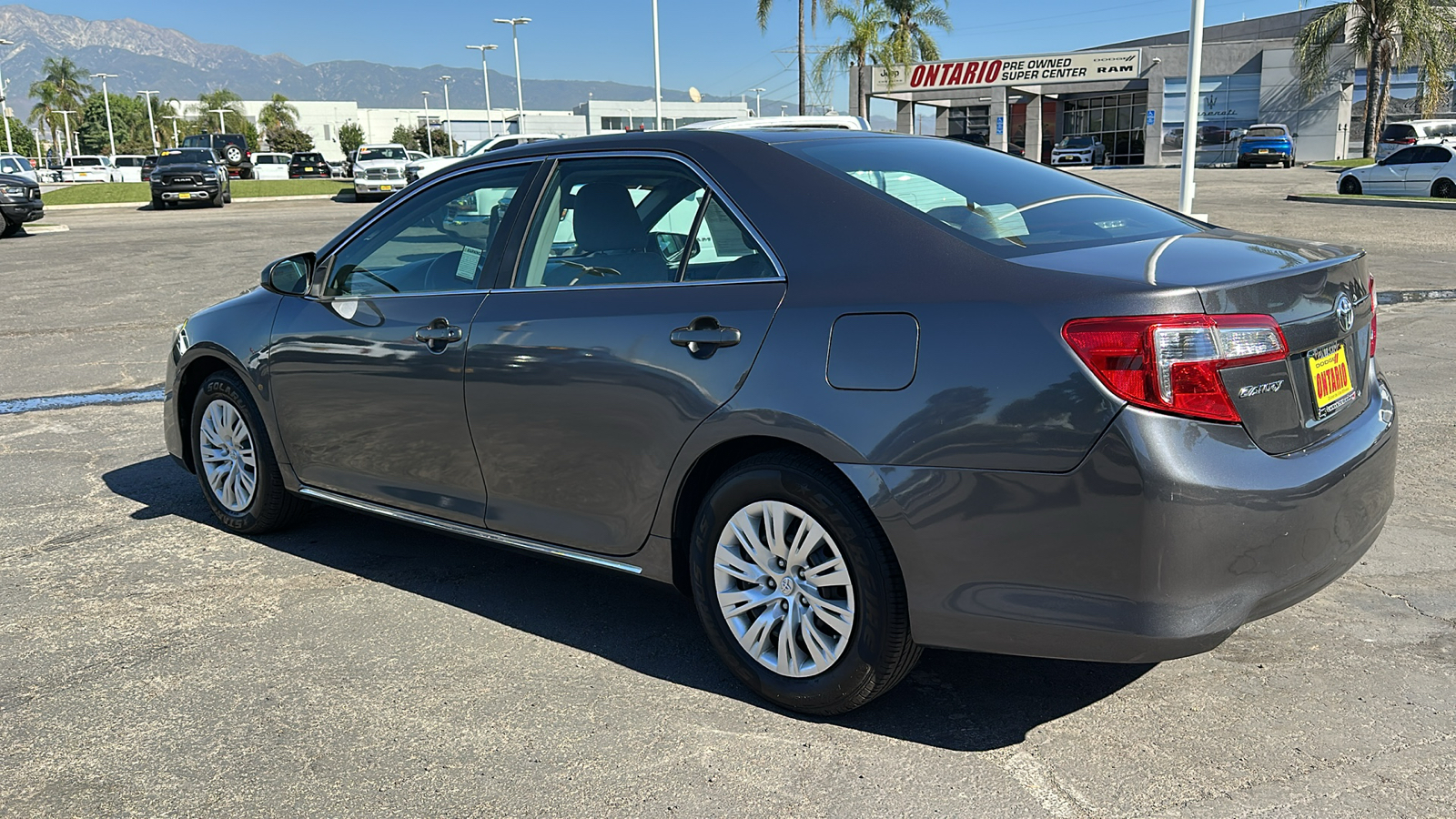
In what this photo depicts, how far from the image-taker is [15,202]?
2409cm

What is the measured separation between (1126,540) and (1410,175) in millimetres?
29444

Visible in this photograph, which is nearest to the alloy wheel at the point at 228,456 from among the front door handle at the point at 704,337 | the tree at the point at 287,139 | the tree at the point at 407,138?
the front door handle at the point at 704,337

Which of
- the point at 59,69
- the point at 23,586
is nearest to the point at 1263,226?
the point at 23,586

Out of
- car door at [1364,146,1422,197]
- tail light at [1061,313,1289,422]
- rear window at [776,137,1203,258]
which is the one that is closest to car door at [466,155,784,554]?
rear window at [776,137,1203,258]

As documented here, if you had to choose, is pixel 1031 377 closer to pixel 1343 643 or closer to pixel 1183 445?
pixel 1183 445

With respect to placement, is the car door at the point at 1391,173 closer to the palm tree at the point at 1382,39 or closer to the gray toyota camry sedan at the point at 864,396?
the palm tree at the point at 1382,39

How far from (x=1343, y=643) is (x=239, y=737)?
3.32 m

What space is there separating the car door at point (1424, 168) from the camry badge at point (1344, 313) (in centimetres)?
2822

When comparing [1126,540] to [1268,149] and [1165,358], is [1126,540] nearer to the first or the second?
[1165,358]

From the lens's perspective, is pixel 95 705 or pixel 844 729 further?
pixel 95 705

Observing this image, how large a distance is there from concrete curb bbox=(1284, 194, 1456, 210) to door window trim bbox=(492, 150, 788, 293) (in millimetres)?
25132

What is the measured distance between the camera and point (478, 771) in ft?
10.0

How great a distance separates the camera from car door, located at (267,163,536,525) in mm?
3980

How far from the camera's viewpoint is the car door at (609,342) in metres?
3.30
